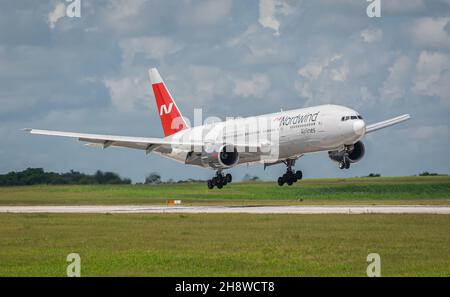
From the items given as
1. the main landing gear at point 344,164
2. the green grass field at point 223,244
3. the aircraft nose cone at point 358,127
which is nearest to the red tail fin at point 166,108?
the main landing gear at point 344,164

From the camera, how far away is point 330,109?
58.2 m

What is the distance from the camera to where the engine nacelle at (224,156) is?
64.1m

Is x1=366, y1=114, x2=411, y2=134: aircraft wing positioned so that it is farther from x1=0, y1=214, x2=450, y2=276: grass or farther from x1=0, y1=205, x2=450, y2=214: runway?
x1=0, y1=214, x2=450, y2=276: grass

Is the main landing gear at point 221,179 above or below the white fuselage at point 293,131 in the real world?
below

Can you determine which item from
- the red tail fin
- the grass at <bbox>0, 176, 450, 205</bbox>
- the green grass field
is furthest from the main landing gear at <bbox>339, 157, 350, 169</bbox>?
the red tail fin

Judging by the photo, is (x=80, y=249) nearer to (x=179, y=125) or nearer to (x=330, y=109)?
(x=330, y=109)

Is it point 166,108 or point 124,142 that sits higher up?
point 166,108

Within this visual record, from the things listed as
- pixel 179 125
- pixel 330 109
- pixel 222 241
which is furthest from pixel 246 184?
Answer: pixel 222 241

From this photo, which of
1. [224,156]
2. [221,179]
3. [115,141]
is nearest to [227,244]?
[224,156]

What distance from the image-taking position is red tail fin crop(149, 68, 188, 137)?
254ft

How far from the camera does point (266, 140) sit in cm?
6319

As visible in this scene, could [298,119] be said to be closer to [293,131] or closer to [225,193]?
[293,131]

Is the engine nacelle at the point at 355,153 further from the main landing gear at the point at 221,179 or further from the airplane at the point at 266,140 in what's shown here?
the main landing gear at the point at 221,179

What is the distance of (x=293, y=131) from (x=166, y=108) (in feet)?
71.6
